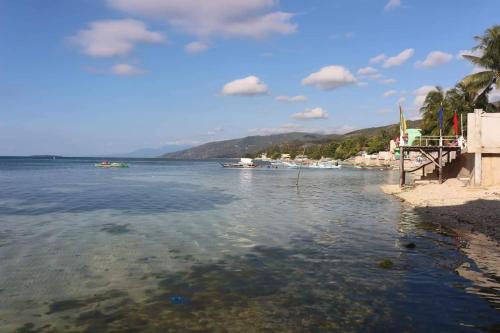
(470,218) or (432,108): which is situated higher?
(432,108)

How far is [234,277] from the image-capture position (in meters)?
13.0

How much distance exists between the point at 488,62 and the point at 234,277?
48389 mm

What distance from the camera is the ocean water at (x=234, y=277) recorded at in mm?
9523

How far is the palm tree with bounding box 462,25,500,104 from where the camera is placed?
157 ft

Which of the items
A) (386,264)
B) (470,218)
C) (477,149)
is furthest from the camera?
(477,149)

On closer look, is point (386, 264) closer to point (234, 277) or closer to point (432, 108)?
point (234, 277)

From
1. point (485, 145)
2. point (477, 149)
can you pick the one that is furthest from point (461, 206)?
point (485, 145)

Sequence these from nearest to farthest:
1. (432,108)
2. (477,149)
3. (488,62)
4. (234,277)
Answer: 1. (234,277)
2. (477,149)
3. (488,62)
4. (432,108)

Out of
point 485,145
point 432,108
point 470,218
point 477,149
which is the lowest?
point 470,218

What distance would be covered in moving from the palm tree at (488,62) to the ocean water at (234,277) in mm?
32660

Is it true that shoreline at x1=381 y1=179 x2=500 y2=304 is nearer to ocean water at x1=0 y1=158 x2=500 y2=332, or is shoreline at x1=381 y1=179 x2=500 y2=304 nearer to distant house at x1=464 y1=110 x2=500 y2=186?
ocean water at x1=0 y1=158 x2=500 y2=332

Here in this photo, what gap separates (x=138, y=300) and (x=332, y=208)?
2199 cm

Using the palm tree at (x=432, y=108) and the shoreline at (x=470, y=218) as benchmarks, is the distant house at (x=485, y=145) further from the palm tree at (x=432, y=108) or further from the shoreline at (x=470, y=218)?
the palm tree at (x=432, y=108)

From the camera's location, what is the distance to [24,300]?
10883 mm
